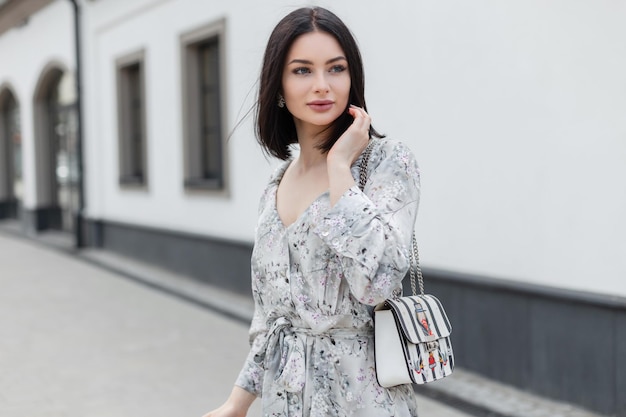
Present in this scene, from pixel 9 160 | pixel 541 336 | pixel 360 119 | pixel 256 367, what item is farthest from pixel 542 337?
pixel 9 160

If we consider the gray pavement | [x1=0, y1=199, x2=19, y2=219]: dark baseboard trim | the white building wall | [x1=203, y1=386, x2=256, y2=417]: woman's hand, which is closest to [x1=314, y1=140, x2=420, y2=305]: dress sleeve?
[x1=203, y1=386, x2=256, y2=417]: woman's hand

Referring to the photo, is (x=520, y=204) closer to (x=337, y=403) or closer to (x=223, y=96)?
(x=337, y=403)

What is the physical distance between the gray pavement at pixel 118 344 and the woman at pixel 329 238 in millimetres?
3084

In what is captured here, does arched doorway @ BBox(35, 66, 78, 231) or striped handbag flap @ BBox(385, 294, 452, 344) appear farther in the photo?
arched doorway @ BBox(35, 66, 78, 231)

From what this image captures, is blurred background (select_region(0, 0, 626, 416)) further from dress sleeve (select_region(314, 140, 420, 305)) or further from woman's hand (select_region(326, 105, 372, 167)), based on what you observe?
dress sleeve (select_region(314, 140, 420, 305))

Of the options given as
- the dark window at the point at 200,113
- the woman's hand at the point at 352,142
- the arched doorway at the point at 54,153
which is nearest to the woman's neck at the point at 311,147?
the woman's hand at the point at 352,142

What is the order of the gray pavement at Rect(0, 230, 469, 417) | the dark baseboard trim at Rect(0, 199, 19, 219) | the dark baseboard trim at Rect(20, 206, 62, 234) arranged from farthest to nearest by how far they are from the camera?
the dark baseboard trim at Rect(0, 199, 19, 219)
the dark baseboard trim at Rect(20, 206, 62, 234)
the gray pavement at Rect(0, 230, 469, 417)

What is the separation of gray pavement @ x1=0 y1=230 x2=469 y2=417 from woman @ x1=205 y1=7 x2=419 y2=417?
3084 mm

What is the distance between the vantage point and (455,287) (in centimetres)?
542

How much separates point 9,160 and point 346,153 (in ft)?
61.1

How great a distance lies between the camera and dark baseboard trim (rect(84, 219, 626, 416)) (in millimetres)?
4270

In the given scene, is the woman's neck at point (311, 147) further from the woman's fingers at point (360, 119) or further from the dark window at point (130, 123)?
the dark window at point (130, 123)

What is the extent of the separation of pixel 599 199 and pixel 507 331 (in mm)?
1046

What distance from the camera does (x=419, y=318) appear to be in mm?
1797
